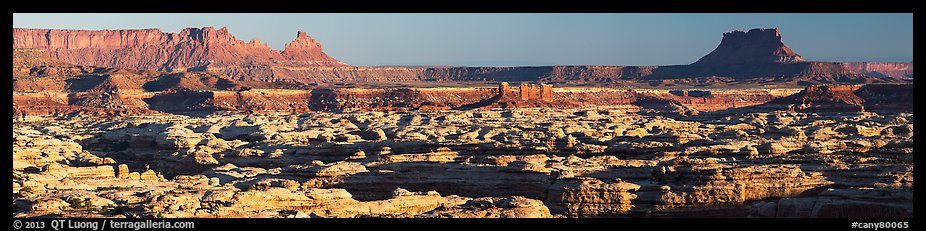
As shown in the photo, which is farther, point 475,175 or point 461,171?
point 461,171

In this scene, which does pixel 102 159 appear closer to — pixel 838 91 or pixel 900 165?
pixel 900 165

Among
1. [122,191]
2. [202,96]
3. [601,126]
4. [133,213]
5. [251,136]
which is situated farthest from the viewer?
[202,96]

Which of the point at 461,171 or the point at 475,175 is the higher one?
the point at 461,171

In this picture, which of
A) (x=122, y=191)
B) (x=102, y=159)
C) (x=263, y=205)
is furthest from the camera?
(x=102, y=159)

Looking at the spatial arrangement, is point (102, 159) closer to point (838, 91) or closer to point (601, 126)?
point (601, 126)

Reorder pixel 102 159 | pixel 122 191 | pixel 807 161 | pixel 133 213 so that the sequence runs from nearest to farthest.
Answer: pixel 133 213
pixel 122 191
pixel 807 161
pixel 102 159

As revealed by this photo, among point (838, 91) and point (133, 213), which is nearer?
point (133, 213)
